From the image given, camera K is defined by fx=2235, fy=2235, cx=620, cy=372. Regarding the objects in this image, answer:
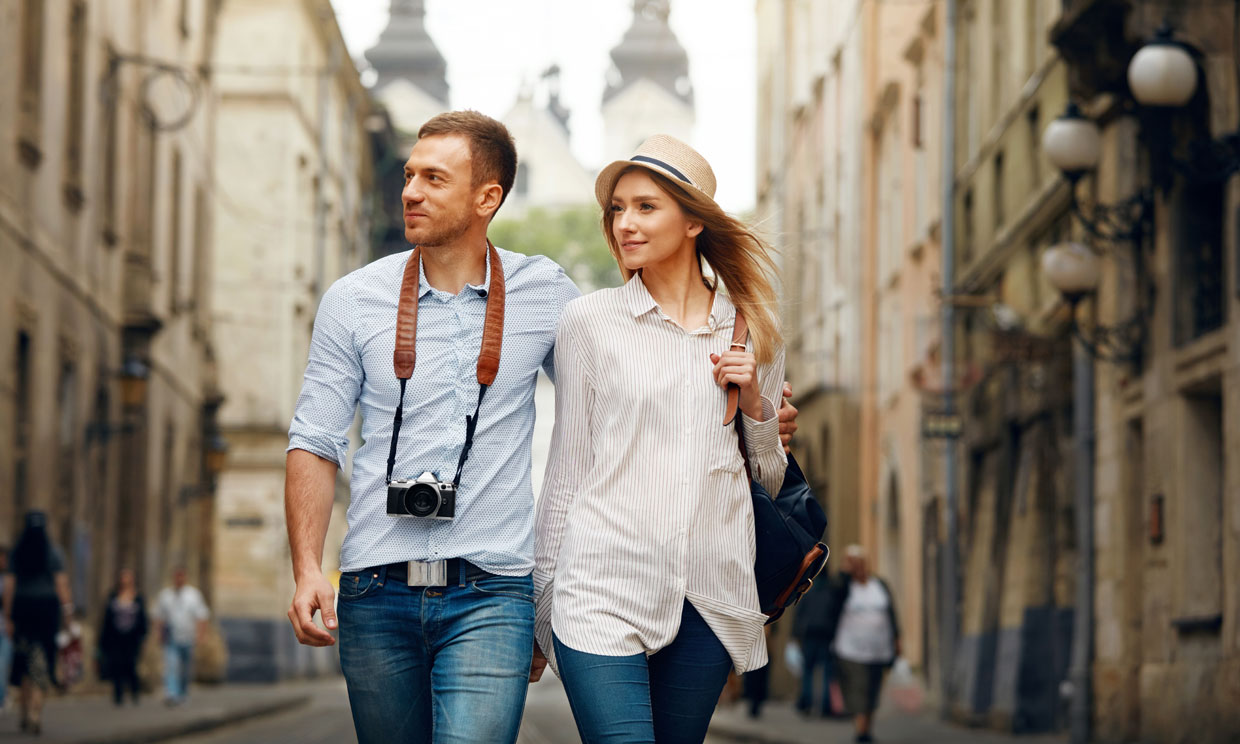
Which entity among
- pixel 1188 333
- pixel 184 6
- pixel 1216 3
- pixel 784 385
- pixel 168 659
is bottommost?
pixel 168 659

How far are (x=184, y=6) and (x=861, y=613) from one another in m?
18.5

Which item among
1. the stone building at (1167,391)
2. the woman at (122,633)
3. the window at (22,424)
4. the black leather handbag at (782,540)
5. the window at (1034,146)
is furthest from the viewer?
the woman at (122,633)

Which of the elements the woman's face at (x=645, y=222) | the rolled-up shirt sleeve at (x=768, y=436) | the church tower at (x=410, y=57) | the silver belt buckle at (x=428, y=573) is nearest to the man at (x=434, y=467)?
the silver belt buckle at (x=428, y=573)

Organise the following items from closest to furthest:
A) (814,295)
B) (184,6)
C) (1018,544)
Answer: (1018,544) < (184,6) < (814,295)

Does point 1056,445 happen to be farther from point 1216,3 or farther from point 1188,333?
point 1216,3

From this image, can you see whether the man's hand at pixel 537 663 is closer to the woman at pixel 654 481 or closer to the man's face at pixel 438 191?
the woman at pixel 654 481

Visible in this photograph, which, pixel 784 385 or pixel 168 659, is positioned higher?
pixel 784 385

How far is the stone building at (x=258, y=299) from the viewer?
42.8 metres

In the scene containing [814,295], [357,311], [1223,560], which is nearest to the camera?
[357,311]

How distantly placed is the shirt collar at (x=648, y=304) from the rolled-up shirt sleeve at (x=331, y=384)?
0.62 meters

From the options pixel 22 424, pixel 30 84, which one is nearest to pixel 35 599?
pixel 22 424

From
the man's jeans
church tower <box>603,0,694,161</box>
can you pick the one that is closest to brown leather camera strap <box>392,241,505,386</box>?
the man's jeans

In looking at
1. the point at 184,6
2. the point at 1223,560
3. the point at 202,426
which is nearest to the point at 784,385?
the point at 1223,560

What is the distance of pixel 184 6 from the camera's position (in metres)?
34.4
